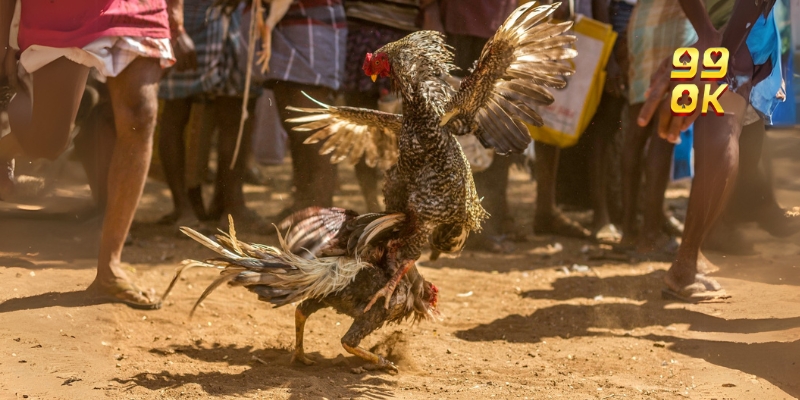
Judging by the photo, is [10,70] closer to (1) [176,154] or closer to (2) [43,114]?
(2) [43,114]

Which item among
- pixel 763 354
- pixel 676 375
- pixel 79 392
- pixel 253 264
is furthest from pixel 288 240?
pixel 763 354

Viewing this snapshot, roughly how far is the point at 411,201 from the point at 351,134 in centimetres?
84

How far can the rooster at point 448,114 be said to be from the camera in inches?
142

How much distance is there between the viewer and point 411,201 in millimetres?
3689

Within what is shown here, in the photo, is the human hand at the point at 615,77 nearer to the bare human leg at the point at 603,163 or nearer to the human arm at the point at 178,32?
the bare human leg at the point at 603,163

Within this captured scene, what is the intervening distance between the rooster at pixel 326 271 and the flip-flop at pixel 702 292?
1.47 meters

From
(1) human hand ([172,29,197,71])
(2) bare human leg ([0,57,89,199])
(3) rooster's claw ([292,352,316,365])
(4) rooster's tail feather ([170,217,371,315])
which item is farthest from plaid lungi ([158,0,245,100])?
(3) rooster's claw ([292,352,316,365])

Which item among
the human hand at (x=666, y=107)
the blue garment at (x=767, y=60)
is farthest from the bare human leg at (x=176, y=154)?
the blue garment at (x=767, y=60)

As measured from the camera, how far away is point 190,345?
12.9ft

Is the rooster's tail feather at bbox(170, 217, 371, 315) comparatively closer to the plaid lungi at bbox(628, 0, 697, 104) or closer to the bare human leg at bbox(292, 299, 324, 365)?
the bare human leg at bbox(292, 299, 324, 365)

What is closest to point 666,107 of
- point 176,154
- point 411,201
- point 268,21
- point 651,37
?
point 651,37

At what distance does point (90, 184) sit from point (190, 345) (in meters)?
1.19

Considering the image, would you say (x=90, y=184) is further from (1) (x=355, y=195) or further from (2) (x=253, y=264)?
(1) (x=355, y=195)

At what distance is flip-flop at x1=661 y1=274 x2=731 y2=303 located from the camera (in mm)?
4195
